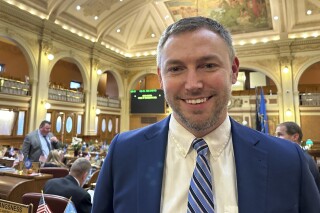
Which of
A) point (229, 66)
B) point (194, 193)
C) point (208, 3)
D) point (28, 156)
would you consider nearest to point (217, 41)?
point (229, 66)

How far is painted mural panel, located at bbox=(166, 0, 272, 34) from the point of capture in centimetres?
1368

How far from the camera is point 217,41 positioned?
35.8 inches

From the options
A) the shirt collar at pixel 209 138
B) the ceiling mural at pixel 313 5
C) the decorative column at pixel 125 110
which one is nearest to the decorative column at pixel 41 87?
the decorative column at pixel 125 110

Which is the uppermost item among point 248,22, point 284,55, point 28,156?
point 248,22

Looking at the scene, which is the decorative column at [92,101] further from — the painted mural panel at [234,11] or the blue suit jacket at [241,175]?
the blue suit jacket at [241,175]

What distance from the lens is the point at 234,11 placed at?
556 inches

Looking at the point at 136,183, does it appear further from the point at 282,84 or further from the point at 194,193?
the point at 282,84

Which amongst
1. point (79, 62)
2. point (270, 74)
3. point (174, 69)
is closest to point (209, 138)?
point (174, 69)

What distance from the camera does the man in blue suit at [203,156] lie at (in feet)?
2.81

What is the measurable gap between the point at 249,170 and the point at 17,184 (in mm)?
4264

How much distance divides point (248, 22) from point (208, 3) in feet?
8.53

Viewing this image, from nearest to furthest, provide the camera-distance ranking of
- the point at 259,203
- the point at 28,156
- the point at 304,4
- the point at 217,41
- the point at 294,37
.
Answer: the point at 259,203 < the point at 217,41 < the point at 28,156 < the point at 304,4 < the point at 294,37

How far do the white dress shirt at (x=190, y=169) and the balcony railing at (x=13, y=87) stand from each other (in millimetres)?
11459

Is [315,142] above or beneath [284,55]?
beneath
